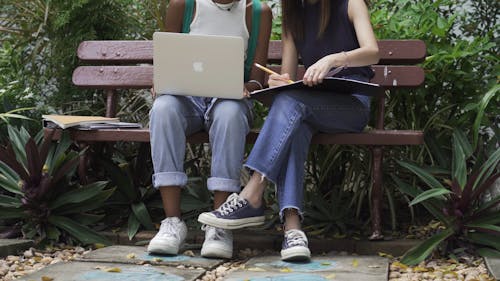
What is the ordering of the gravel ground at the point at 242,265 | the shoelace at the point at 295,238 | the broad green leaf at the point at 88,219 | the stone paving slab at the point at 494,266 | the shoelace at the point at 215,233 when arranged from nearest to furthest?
the stone paving slab at the point at 494,266 < the gravel ground at the point at 242,265 < the shoelace at the point at 295,238 < the shoelace at the point at 215,233 < the broad green leaf at the point at 88,219

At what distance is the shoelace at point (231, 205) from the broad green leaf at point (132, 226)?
0.61m

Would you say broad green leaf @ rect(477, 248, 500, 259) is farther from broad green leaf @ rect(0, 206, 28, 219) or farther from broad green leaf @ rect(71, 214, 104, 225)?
broad green leaf @ rect(0, 206, 28, 219)

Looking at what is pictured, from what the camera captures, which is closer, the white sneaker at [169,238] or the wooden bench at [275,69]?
the white sneaker at [169,238]

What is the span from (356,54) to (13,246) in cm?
161

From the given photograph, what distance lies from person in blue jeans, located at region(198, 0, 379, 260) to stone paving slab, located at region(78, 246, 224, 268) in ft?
0.50

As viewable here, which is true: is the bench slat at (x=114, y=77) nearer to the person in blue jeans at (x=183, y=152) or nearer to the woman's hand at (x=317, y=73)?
the person in blue jeans at (x=183, y=152)

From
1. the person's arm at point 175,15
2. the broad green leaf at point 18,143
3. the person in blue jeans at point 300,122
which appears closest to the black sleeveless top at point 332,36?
the person in blue jeans at point 300,122

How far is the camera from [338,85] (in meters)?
3.16

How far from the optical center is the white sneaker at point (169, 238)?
10.2 ft

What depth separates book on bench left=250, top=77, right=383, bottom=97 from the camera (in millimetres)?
3074

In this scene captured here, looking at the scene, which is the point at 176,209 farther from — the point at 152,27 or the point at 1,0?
the point at 1,0

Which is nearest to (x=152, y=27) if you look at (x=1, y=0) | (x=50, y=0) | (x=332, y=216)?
(x=50, y=0)

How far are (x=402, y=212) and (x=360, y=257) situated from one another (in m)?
0.79

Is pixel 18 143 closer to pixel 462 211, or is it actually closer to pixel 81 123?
pixel 81 123
